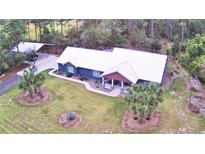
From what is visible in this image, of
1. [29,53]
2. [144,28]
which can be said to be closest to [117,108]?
[29,53]

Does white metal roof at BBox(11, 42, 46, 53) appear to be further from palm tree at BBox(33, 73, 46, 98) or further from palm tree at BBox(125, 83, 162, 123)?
palm tree at BBox(125, 83, 162, 123)

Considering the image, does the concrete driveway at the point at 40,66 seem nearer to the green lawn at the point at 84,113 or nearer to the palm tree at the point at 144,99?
the green lawn at the point at 84,113

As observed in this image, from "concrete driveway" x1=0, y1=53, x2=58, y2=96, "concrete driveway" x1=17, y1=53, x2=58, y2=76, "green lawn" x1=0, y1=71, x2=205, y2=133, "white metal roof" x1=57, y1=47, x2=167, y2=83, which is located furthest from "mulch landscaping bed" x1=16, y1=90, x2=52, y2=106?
"concrete driveway" x1=17, y1=53, x2=58, y2=76

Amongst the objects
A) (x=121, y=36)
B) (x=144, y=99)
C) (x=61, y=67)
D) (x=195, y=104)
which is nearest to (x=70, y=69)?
(x=61, y=67)

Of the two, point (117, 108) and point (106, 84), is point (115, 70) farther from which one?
point (117, 108)

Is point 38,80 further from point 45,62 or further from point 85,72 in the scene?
point 45,62

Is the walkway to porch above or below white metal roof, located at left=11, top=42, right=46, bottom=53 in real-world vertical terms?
below
